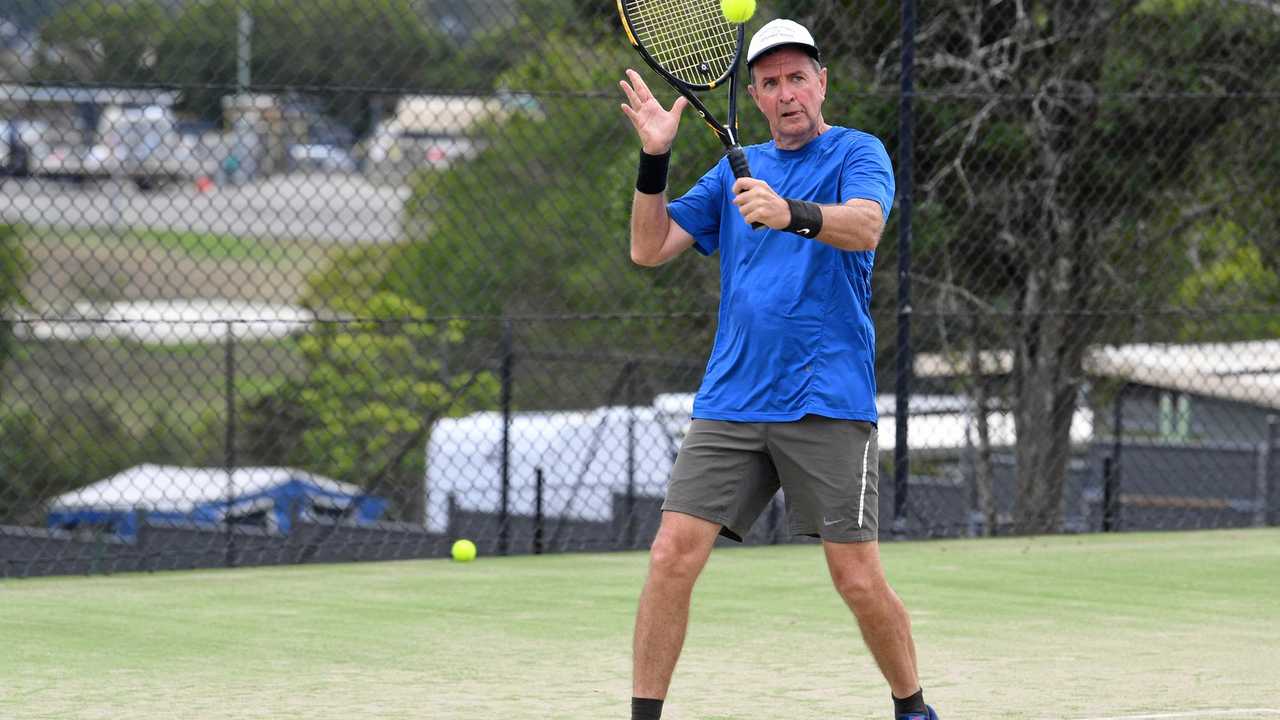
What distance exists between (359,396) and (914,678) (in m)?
16.2

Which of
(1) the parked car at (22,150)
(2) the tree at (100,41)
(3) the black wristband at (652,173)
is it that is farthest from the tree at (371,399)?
(3) the black wristband at (652,173)

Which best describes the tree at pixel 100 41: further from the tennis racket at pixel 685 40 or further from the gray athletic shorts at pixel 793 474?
the gray athletic shorts at pixel 793 474

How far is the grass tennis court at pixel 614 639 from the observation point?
14.7 ft

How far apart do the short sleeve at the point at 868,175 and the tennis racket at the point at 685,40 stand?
0.66 m

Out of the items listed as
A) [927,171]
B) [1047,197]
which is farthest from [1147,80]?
[927,171]

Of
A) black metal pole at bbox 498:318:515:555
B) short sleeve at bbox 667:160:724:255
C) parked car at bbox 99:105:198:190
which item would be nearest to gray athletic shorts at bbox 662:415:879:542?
short sleeve at bbox 667:160:724:255

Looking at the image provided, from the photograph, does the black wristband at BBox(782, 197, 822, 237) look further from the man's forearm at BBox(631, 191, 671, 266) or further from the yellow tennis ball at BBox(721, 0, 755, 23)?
the yellow tennis ball at BBox(721, 0, 755, 23)

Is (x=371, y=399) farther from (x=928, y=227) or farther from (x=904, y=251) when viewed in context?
(x=904, y=251)

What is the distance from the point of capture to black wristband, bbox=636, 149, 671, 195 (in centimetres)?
396

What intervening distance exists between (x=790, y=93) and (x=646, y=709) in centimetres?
131

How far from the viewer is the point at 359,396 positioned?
19.8m

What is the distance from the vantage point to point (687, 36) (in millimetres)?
4840

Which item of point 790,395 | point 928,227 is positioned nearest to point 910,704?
point 790,395

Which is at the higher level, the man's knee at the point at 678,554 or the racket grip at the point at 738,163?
the racket grip at the point at 738,163
